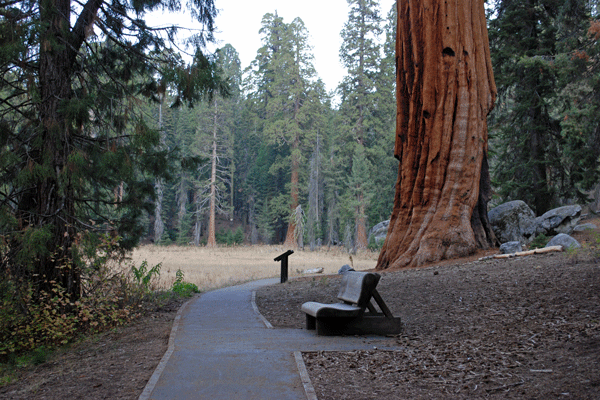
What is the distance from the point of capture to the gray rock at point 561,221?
536 inches

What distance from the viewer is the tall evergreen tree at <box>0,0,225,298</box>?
656 cm

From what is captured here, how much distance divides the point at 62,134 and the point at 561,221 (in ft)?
43.5

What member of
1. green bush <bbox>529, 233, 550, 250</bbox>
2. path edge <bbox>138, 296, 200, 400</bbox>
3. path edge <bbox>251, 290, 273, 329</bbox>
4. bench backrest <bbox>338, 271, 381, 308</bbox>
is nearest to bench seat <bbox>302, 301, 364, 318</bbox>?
bench backrest <bbox>338, 271, 381, 308</bbox>

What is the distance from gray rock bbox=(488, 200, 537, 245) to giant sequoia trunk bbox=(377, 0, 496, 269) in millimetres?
1731

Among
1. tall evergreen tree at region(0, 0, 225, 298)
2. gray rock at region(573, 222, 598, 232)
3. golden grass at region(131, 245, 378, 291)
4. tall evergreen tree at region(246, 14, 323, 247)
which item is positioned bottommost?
golden grass at region(131, 245, 378, 291)

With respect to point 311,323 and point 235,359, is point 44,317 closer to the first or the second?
point 235,359

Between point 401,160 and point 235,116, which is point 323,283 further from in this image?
point 235,116

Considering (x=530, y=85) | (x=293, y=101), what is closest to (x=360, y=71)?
(x=293, y=101)

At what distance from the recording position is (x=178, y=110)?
1605cm

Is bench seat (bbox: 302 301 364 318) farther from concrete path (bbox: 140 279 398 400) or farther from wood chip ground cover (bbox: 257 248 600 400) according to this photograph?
wood chip ground cover (bbox: 257 248 600 400)

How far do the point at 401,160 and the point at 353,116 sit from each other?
24389 mm

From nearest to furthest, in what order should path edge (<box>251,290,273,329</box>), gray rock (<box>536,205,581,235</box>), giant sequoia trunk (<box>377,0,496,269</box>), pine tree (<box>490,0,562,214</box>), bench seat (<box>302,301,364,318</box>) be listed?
bench seat (<box>302,301,364,318</box>) < path edge (<box>251,290,273,329</box>) < giant sequoia trunk (<box>377,0,496,269</box>) < gray rock (<box>536,205,581,235</box>) < pine tree (<box>490,0,562,214</box>)

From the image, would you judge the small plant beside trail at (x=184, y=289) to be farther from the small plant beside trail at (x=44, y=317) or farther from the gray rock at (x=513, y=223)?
the gray rock at (x=513, y=223)

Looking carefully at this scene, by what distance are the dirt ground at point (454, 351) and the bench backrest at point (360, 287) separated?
57 cm
